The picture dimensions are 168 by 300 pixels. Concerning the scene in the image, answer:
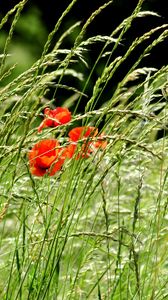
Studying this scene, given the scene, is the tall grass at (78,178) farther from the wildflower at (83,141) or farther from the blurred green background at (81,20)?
the blurred green background at (81,20)

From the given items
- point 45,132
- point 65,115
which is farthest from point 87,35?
point 45,132

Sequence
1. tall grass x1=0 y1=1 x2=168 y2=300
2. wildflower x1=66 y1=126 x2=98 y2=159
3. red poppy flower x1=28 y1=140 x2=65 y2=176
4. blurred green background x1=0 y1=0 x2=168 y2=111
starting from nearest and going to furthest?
tall grass x1=0 y1=1 x2=168 y2=300
wildflower x1=66 y1=126 x2=98 y2=159
red poppy flower x1=28 y1=140 x2=65 y2=176
blurred green background x1=0 y1=0 x2=168 y2=111

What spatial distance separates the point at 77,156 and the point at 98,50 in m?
5.70

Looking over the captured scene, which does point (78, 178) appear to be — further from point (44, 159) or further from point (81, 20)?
point (81, 20)

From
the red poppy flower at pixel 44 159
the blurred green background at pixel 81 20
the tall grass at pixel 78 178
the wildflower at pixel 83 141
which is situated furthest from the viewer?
the blurred green background at pixel 81 20

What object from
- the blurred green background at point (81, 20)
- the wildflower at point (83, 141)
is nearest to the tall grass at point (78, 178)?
the wildflower at point (83, 141)

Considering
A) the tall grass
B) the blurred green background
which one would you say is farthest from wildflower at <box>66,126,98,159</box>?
the blurred green background

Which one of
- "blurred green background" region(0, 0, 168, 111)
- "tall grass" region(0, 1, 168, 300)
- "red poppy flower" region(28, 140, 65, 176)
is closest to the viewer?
"tall grass" region(0, 1, 168, 300)

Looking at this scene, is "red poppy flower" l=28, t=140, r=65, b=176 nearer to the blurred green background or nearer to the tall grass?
the tall grass

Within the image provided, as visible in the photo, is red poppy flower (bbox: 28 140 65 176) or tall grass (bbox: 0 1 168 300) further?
red poppy flower (bbox: 28 140 65 176)

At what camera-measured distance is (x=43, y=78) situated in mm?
2158

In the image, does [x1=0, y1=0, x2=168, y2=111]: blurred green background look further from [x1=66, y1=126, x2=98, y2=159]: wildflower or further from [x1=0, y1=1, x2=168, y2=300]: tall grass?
[x1=0, y1=1, x2=168, y2=300]: tall grass

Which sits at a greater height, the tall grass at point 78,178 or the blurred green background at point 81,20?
the blurred green background at point 81,20

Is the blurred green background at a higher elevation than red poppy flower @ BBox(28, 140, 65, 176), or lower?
higher
